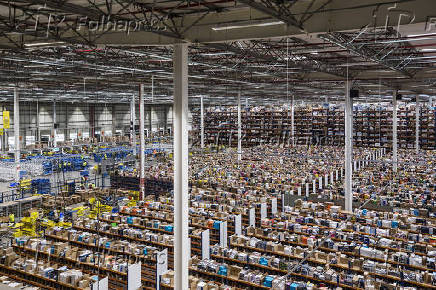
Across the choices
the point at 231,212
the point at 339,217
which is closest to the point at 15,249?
the point at 231,212

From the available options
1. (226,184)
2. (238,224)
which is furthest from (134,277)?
(226,184)

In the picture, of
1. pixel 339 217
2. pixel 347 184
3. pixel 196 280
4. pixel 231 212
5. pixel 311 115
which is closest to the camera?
pixel 196 280

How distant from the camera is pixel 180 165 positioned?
25.0 feet

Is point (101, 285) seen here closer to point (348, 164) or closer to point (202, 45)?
point (202, 45)

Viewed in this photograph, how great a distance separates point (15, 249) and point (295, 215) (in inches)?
328

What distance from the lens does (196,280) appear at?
28.9 feet

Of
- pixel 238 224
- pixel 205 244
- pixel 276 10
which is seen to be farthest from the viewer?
pixel 238 224

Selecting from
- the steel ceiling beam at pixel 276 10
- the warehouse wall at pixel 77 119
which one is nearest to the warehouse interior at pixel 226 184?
the steel ceiling beam at pixel 276 10

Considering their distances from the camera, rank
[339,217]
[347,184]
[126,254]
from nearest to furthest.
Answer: [126,254], [339,217], [347,184]

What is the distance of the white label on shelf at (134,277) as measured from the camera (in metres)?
9.10

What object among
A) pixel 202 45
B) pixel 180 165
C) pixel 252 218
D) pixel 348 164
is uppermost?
pixel 202 45

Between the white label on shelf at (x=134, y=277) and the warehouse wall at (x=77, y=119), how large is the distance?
928 inches

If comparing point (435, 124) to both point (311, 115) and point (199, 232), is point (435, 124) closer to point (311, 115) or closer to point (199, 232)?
point (311, 115)

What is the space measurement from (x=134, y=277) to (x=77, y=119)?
1203 inches
